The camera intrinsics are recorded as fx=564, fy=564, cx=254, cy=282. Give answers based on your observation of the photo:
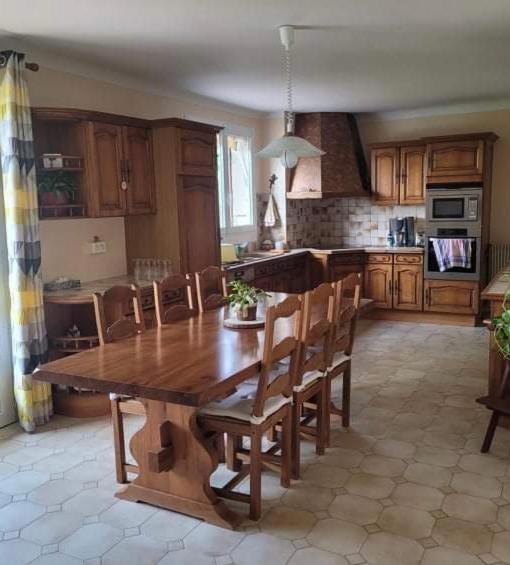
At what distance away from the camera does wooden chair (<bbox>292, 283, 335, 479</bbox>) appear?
2.80m

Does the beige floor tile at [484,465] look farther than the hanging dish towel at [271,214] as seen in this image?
No

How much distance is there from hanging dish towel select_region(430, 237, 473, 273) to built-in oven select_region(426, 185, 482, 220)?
226mm

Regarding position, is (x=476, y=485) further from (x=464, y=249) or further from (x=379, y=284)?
(x=379, y=284)

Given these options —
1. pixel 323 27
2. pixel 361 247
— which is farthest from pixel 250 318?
pixel 361 247

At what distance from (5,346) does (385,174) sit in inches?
188

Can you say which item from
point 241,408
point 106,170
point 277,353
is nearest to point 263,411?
point 241,408

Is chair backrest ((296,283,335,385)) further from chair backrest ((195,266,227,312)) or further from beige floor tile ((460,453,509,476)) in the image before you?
beige floor tile ((460,453,509,476))

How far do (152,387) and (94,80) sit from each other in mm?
3040

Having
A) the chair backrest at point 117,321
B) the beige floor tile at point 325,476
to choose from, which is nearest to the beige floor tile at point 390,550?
the beige floor tile at point 325,476

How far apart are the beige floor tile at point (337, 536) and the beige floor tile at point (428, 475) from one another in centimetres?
58

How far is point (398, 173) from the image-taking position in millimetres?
6723

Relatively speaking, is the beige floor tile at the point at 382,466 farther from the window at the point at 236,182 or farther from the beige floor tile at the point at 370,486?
the window at the point at 236,182

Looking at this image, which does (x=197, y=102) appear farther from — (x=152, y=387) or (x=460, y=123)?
(x=152, y=387)

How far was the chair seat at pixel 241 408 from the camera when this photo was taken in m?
2.59
